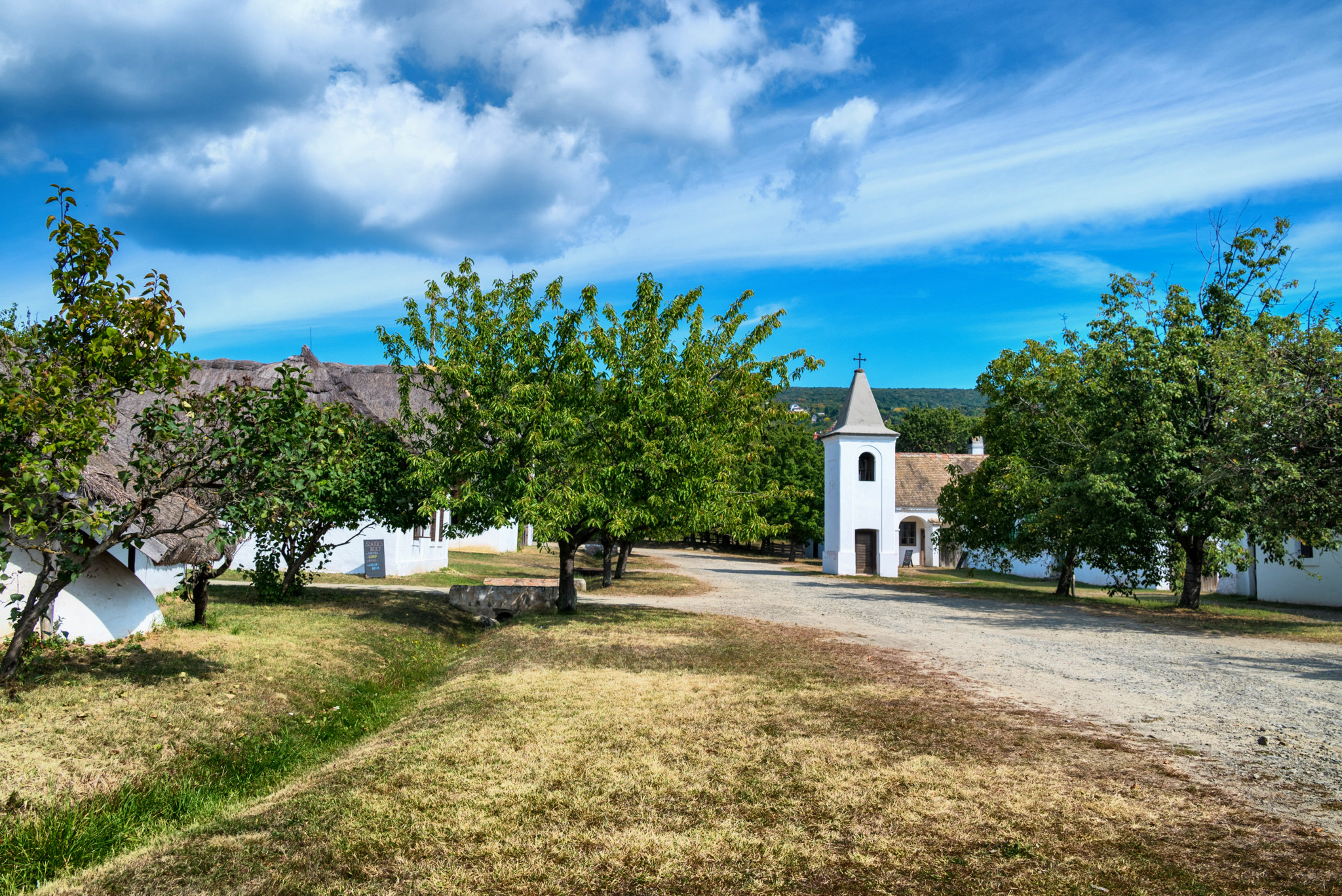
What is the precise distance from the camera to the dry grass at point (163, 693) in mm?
6531

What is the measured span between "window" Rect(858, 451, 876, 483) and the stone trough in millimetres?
20901

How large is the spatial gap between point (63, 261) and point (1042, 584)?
1336 inches

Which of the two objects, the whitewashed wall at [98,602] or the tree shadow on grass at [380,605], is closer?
the whitewashed wall at [98,602]

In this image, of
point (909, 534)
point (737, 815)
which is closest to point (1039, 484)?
point (737, 815)

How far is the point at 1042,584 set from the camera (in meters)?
33.6

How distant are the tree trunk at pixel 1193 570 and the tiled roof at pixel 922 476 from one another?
2450 centimetres

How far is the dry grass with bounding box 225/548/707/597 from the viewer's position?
886 inches

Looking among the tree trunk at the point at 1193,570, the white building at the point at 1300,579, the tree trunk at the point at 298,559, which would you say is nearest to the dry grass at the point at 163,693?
the tree trunk at the point at 298,559

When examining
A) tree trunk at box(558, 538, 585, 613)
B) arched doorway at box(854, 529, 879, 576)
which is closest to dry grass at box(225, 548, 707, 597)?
tree trunk at box(558, 538, 585, 613)

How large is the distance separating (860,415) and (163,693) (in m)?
31.4

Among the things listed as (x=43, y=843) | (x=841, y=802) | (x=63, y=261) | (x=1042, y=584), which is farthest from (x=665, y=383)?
(x=1042, y=584)

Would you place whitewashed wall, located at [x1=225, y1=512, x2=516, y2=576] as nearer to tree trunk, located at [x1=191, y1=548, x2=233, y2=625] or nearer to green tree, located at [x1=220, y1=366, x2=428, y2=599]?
green tree, located at [x1=220, y1=366, x2=428, y2=599]

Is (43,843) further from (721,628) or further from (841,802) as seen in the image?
(721,628)

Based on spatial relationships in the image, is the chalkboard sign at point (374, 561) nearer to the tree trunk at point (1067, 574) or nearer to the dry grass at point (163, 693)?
the dry grass at point (163, 693)
